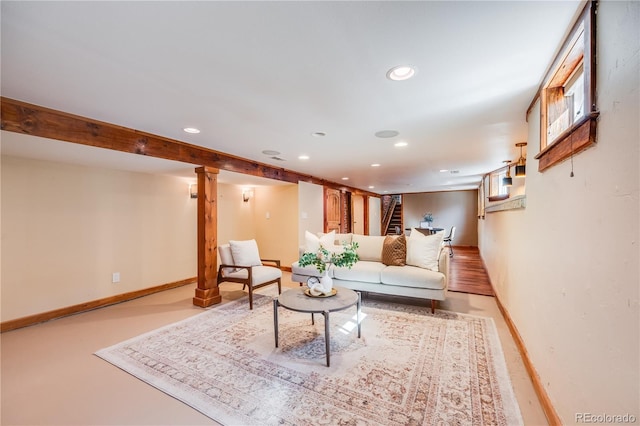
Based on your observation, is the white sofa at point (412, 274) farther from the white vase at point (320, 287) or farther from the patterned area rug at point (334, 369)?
the white vase at point (320, 287)

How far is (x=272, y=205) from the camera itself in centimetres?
589

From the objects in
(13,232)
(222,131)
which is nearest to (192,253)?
(13,232)

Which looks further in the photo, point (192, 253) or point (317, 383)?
point (192, 253)

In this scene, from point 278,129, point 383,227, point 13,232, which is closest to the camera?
point 278,129

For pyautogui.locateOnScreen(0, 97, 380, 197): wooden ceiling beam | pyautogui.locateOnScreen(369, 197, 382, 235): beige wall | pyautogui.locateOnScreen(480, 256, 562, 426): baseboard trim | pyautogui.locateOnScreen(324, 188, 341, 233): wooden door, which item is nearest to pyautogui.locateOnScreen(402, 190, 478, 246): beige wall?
pyautogui.locateOnScreen(369, 197, 382, 235): beige wall

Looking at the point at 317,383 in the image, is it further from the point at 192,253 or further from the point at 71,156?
the point at 192,253

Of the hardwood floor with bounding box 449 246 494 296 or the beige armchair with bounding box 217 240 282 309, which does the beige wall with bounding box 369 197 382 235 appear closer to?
the hardwood floor with bounding box 449 246 494 296

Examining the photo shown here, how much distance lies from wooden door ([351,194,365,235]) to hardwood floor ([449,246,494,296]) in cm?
294

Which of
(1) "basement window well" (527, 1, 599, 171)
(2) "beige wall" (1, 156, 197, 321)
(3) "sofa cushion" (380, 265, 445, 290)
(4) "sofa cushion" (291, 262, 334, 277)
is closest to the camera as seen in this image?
(1) "basement window well" (527, 1, 599, 171)

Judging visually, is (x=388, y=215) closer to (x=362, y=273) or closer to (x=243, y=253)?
(x=362, y=273)

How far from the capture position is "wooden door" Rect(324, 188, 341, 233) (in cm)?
647

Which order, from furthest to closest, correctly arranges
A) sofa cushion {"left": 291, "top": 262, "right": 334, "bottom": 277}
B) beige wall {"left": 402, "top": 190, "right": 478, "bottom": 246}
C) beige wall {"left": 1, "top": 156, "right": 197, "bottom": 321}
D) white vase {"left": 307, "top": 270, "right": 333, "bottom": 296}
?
beige wall {"left": 402, "top": 190, "right": 478, "bottom": 246} < sofa cushion {"left": 291, "top": 262, "right": 334, "bottom": 277} < beige wall {"left": 1, "top": 156, "right": 197, "bottom": 321} < white vase {"left": 307, "top": 270, "right": 333, "bottom": 296}

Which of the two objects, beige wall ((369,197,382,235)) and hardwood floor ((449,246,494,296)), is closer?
hardwood floor ((449,246,494,296))

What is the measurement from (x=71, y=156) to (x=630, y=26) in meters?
4.32
